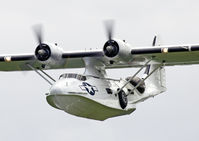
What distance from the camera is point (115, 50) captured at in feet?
124

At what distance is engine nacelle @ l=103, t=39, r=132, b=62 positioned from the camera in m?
37.9

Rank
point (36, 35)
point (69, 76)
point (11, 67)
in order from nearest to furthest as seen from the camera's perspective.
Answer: point (69, 76) < point (36, 35) < point (11, 67)

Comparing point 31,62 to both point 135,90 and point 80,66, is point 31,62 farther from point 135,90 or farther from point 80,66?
point 135,90

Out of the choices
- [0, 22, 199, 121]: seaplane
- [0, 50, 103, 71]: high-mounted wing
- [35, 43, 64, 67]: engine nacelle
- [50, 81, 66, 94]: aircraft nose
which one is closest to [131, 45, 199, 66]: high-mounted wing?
[0, 22, 199, 121]: seaplane

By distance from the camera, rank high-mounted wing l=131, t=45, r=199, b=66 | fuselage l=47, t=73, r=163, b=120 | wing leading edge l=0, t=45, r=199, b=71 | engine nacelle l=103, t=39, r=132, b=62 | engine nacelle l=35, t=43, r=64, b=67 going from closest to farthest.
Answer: fuselage l=47, t=73, r=163, b=120
engine nacelle l=103, t=39, r=132, b=62
high-mounted wing l=131, t=45, r=199, b=66
wing leading edge l=0, t=45, r=199, b=71
engine nacelle l=35, t=43, r=64, b=67

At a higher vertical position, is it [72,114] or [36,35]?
[36,35]

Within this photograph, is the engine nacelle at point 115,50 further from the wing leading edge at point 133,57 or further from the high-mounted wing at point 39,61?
the high-mounted wing at point 39,61

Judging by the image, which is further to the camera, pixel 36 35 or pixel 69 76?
pixel 36 35

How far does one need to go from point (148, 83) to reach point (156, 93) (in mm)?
648

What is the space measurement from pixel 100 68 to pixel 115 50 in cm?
202

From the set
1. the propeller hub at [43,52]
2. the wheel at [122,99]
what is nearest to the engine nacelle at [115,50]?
the wheel at [122,99]

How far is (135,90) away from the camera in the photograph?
4081 centimetres

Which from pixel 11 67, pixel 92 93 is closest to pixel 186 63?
pixel 92 93

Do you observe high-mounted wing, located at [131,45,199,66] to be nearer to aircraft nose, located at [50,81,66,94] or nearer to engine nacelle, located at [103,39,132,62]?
engine nacelle, located at [103,39,132,62]
